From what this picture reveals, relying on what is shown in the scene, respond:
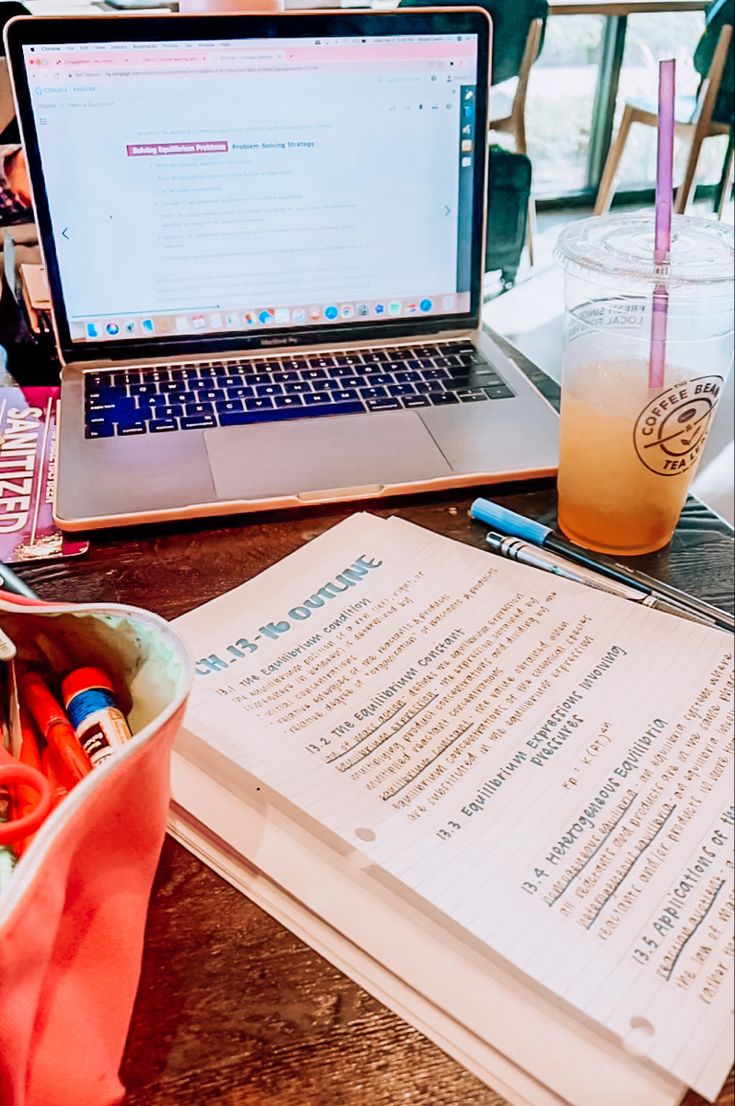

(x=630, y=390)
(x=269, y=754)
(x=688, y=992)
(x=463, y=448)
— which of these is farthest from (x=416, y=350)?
(x=688, y=992)

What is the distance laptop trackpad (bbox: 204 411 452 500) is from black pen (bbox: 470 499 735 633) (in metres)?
0.06

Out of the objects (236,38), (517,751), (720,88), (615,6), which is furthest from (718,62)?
(517,751)

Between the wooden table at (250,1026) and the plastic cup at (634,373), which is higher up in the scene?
the plastic cup at (634,373)

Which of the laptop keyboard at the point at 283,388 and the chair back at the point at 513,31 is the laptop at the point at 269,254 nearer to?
the laptop keyboard at the point at 283,388

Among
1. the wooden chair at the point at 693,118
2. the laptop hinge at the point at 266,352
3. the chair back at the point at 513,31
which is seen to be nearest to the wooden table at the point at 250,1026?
the laptop hinge at the point at 266,352

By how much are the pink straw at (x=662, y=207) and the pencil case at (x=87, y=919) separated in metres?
0.35

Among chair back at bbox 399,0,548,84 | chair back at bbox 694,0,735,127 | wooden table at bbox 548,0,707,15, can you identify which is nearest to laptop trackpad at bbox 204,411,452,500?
chair back at bbox 399,0,548,84

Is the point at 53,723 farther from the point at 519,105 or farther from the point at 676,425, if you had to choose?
the point at 519,105

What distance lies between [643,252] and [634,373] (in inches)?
3.0

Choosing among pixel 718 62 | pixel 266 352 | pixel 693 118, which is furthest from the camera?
pixel 693 118

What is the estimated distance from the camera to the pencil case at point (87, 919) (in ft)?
0.84

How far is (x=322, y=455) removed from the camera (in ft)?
2.20

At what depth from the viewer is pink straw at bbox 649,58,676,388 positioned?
0.50 metres

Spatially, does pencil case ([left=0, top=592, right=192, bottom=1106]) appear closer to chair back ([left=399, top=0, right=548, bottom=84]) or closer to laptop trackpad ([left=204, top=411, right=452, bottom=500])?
laptop trackpad ([left=204, top=411, right=452, bottom=500])
